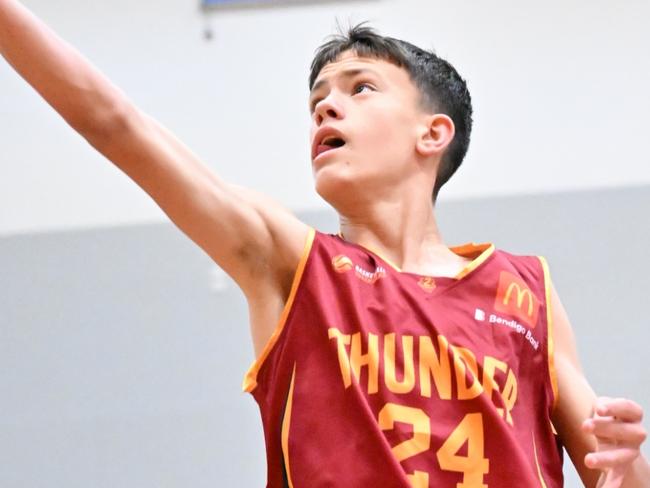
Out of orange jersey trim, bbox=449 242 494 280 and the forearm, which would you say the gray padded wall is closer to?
orange jersey trim, bbox=449 242 494 280

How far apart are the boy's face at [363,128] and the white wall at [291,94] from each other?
830 mm

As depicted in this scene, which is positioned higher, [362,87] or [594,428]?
[362,87]

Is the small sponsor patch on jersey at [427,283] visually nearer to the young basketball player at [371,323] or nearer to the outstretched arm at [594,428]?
the young basketball player at [371,323]

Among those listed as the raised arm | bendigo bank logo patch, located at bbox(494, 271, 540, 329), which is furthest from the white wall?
the raised arm

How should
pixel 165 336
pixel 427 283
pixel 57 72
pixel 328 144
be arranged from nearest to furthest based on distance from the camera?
pixel 57 72, pixel 427 283, pixel 328 144, pixel 165 336

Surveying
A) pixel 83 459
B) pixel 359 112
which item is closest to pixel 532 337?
pixel 359 112

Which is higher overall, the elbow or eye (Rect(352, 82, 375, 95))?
eye (Rect(352, 82, 375, 95))

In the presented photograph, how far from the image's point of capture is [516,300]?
139 centimetres

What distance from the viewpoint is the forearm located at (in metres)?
1.12

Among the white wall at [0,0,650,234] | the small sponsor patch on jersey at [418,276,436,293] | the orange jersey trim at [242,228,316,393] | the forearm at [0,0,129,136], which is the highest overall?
the white wall at [0,0,650,234]

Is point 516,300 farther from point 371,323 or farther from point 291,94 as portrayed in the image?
point 291,94

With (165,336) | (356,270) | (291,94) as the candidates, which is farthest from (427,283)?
(291,94)

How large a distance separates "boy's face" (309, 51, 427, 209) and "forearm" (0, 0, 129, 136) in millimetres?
327

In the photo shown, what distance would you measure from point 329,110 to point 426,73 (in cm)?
18
